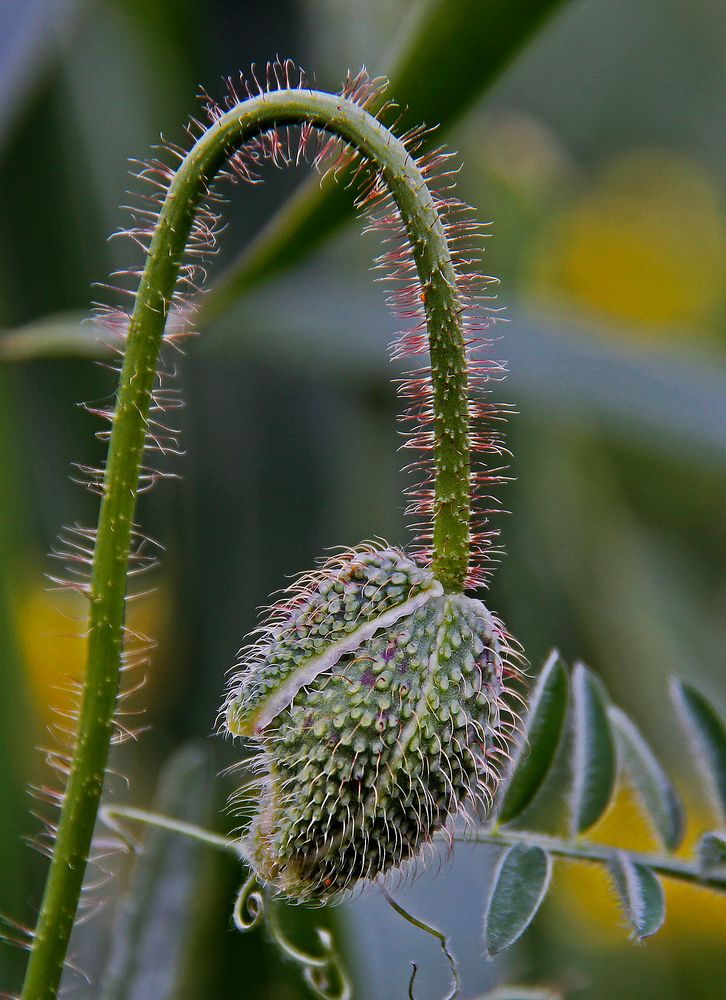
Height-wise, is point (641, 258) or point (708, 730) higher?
point (641, 258)

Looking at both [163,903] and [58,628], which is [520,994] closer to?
[163,903]

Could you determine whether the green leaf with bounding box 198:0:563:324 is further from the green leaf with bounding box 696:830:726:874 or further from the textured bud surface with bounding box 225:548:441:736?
the green leaf with bounding box 696:830:726:874

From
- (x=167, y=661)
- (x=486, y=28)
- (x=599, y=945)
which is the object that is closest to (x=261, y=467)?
(x=167, y=661)

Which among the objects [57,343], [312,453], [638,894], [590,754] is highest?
[312,453]

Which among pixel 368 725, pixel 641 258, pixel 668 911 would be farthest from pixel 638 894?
pixel 641 258

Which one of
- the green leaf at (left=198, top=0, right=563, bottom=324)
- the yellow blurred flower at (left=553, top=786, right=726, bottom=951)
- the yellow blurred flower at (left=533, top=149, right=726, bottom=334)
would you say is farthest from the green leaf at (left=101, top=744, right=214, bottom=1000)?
the yellow blurred flower at (left=533, top=149, right=726, bottom=334)

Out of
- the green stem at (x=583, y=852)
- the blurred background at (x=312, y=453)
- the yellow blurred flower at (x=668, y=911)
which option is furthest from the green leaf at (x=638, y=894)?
the yellow blurred flower at (x=668, y=911)
